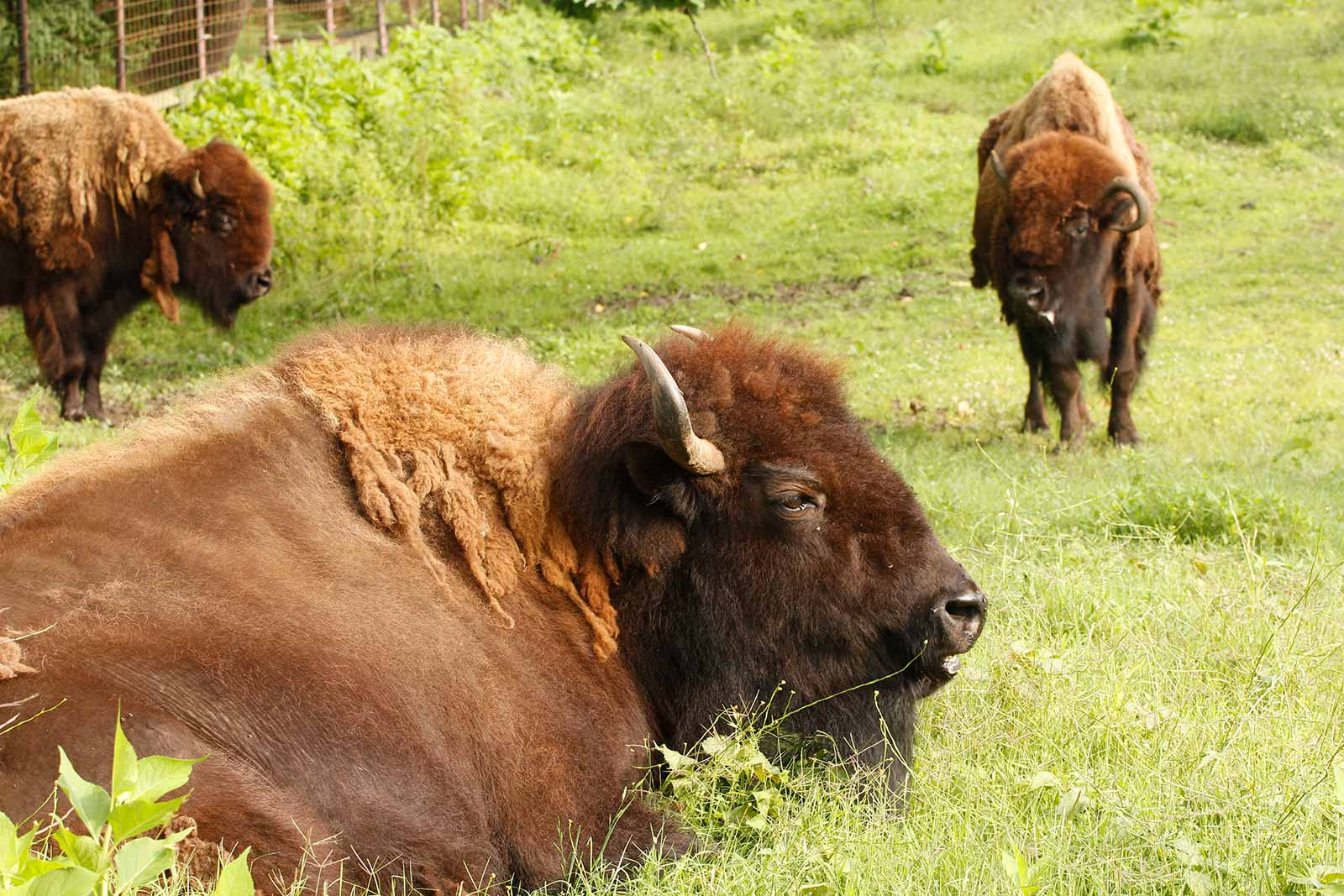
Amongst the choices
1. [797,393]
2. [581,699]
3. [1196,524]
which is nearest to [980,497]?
[1196,524]

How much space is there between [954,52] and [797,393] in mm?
21132

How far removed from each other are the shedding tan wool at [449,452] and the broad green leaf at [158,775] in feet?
3.71

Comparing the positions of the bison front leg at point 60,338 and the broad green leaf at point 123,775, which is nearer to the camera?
the broad green leaf at point 123,775

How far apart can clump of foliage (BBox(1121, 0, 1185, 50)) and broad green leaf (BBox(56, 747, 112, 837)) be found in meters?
23.1

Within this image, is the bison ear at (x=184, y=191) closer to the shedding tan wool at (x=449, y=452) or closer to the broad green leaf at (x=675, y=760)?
the shedding tan wool at (x=449, y=452)

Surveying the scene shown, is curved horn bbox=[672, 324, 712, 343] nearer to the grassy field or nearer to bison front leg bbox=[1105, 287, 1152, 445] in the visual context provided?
the grassy field

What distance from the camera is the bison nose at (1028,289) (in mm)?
8703

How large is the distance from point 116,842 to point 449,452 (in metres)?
1.48

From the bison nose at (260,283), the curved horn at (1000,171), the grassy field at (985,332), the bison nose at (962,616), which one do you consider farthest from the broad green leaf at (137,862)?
the bison nose at (260,283)

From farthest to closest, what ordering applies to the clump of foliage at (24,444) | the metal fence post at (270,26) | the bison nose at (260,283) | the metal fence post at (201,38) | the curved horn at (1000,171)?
the metal fence post at (270,26), the metal fence post at (201,38), the bison nose at (260,283), the curved horn at (1000,171), the clump of foliage at (24,444)

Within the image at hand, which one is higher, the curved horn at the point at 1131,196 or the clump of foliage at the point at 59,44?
the curved horn at the point at 1131,196

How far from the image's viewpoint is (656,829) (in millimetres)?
3412

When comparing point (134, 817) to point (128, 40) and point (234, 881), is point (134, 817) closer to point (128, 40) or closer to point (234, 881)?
point (234, 881)

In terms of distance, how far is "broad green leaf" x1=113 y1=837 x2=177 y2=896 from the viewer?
90.7 inches
